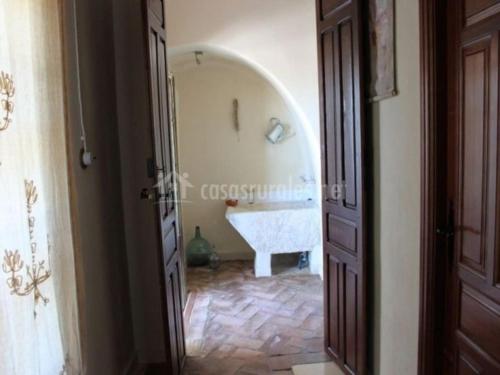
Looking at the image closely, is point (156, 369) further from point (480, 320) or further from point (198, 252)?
point (198, 252)

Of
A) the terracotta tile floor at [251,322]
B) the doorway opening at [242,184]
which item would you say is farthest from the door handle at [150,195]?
the doorway opening at [242,184]

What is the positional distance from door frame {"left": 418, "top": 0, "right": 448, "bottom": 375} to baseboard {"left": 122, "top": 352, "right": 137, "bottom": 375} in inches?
60.5

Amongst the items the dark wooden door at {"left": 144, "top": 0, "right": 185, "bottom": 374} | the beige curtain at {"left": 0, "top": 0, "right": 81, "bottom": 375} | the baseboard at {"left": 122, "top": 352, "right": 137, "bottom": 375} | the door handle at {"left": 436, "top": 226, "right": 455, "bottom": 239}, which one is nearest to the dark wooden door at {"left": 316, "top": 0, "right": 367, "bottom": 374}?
the door handle at {"left": 436, "top": 226, "right": 455, "bottom": 239}

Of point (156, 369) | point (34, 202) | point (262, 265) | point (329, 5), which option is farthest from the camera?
point (262, 265)

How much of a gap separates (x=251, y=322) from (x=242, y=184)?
2003 mm

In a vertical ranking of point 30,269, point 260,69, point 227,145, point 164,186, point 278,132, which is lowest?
point 30,269

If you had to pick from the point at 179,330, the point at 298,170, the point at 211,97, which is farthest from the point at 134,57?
the point at 298,170

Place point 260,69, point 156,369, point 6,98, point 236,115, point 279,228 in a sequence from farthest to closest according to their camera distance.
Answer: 1. point 236,115
2. point 279,228
3. point 260,69
4. point 156,369
5. point 6,98

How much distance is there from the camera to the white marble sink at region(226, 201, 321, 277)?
4.12 m

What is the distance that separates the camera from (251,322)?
3.18 metres

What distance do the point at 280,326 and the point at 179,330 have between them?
95 centimetres

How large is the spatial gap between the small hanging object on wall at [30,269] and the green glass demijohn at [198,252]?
3.47 meters

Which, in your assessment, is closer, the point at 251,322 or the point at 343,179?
the point at 343,179

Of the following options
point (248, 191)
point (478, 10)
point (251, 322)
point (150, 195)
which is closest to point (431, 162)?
point (478, 10)
